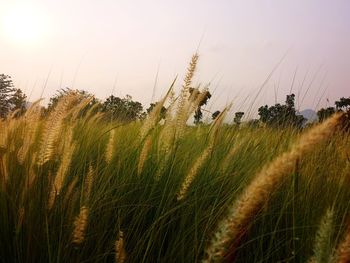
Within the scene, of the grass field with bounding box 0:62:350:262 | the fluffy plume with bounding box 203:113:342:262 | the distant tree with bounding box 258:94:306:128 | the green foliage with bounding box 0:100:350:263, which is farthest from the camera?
the distant tree with bounding box 258:94:306:128

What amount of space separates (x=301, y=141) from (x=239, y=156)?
1863mm

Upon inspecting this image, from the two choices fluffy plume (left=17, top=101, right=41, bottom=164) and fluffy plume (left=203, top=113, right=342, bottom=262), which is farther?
fluffy plume (left=17, top=101, right=41, bottom=164)

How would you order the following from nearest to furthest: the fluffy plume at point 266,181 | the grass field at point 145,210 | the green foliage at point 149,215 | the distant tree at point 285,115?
the fluffy plume at point 266,181
the grass field at point 145,210
the green foliage at point 149,215
the distant tree at point 285,115

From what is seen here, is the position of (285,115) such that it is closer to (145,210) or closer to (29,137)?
(145,210)

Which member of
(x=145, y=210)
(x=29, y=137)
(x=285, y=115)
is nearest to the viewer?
(x=29, y=137)

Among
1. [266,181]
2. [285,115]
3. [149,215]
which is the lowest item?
[149,215]

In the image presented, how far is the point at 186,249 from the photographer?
184 cm

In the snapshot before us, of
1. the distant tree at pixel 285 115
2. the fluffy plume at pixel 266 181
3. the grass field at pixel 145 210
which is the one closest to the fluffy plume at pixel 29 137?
the grass field at pixel 145 210

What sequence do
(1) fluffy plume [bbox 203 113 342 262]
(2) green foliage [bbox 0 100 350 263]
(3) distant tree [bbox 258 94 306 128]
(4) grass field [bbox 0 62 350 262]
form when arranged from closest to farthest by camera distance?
(1) fluffy plume [bbox 203 113 342 262] < (4) grass field [bbox 0 62 350 262] < (2) green foliage [bbox 0 100 350 263] < (3) distant tree [bbox 258 94 306 128]

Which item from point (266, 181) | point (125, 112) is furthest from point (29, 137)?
point (125, 112)

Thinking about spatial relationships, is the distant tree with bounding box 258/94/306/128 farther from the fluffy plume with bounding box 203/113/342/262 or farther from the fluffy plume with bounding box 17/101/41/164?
the fluffy plume with bounding box 203/113/342/262

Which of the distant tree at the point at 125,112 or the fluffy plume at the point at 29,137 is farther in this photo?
the distant tree at the point at 125,112

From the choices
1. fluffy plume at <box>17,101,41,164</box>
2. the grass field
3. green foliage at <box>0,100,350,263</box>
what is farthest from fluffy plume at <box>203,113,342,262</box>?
fluffy plume at <box>17,101,41,164</box>

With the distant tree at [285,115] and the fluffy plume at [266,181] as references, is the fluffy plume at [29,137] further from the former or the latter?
the distant tree at [285,115]
